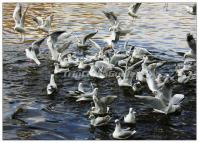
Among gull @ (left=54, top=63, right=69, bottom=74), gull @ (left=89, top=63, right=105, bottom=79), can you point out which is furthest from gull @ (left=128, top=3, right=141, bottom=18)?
gull @ (left=54, top=63, right=69, bottom=74)

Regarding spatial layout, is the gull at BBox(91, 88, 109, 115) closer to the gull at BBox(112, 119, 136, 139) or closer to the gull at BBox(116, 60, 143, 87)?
the gull at BBox(112, 119, 136, 139)

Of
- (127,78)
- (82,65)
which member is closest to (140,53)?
(82,65)

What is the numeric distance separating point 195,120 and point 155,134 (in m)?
1.53

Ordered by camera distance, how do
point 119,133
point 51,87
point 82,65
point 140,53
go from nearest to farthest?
1. point 119,133
2. point 51,87
3. point 82,65
4. point 140,53

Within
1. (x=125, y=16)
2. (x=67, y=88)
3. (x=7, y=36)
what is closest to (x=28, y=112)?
(x=67, y=88)

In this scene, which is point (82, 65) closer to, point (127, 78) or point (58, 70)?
point (58, 70)

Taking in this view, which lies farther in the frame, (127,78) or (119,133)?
(127,78)

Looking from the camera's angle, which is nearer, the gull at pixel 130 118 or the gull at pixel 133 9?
the gull at pixel 130 118

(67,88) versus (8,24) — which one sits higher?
(8,24)

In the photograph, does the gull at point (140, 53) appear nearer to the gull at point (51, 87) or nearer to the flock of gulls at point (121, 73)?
the flock of gulls at point (121, 73)

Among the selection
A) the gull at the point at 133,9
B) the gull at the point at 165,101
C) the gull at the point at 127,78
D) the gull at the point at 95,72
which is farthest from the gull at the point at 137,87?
the gull at the point at 133,9

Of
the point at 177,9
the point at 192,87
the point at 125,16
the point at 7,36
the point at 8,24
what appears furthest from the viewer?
the point at 177,9

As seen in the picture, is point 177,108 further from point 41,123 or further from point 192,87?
point 41,123

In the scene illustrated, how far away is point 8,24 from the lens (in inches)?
901
